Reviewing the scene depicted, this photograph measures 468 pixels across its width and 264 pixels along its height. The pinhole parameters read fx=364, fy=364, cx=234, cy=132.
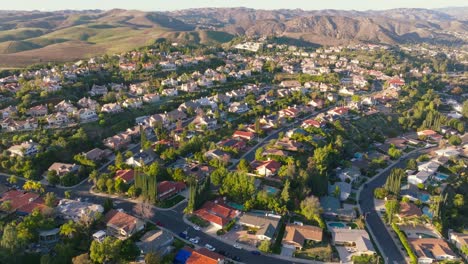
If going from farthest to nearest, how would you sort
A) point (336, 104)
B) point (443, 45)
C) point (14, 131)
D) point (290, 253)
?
1. point (443, 45)
2. point (336, 104)
3. point (14, 131)
4. point (290, 253)

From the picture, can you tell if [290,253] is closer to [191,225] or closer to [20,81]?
[191,225]

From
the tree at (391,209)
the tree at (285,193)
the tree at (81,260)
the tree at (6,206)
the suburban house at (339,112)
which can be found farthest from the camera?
the suburban house at (339,112)

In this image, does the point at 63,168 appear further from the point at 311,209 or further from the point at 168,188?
the point at 311,209

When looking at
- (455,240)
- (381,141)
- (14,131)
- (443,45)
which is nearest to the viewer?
(455,240)

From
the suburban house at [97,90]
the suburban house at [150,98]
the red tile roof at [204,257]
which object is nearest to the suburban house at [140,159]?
the red tile roof at [204,257]

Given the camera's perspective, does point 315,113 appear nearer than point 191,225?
No

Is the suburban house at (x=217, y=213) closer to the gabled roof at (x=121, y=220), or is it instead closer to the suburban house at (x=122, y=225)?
the suburban house at (x=122, y=225)

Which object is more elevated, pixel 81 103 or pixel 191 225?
pixel 81 103

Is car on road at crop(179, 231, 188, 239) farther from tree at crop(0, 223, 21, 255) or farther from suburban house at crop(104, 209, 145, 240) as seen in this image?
tree at crop(0, 223, 21, 255)

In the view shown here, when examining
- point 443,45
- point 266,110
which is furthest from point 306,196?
point 443,45
